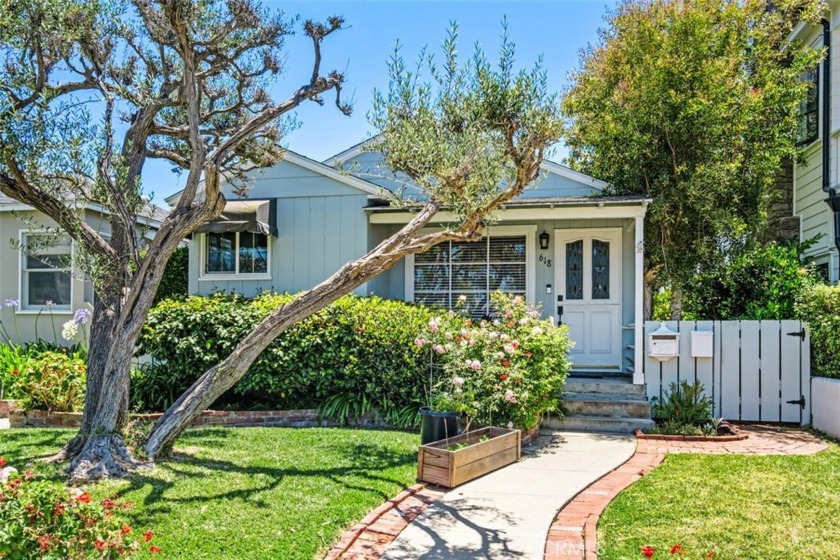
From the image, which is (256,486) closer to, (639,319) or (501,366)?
(501,366)

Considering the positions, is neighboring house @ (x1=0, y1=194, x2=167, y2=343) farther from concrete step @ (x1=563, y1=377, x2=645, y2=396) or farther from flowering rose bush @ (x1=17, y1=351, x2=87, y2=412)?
concrete step @ (x1=563, y1=377, x2=645, y2=396)

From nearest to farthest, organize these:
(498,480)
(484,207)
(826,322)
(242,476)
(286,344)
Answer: (242,476), (498,480), (484,207), (826,322), (286,344)

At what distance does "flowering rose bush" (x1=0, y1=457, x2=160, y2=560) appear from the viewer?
9.55 feet

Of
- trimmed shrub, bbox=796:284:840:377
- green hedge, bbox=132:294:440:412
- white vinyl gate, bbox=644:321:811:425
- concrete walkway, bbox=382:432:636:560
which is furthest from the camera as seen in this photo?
white vinyl gate, bbox=644:321:811:425

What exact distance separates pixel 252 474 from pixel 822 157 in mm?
10694

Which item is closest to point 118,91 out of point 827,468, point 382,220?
point 382,220

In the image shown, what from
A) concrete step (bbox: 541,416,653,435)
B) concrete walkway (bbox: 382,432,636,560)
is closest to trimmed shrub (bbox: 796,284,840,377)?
concrete step (bbox: 541,416,653,435)

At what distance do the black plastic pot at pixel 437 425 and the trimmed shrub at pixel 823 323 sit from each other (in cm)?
528

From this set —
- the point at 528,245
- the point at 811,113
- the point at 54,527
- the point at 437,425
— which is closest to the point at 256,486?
the point at 437,425

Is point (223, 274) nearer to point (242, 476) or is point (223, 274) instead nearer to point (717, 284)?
point (242, 476)

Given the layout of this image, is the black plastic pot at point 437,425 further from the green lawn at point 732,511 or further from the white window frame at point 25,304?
the white window frame at point 25,304

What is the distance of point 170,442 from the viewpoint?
6.09 meters

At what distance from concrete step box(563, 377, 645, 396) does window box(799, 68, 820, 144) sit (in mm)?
6193

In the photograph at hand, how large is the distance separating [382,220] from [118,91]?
493cm
